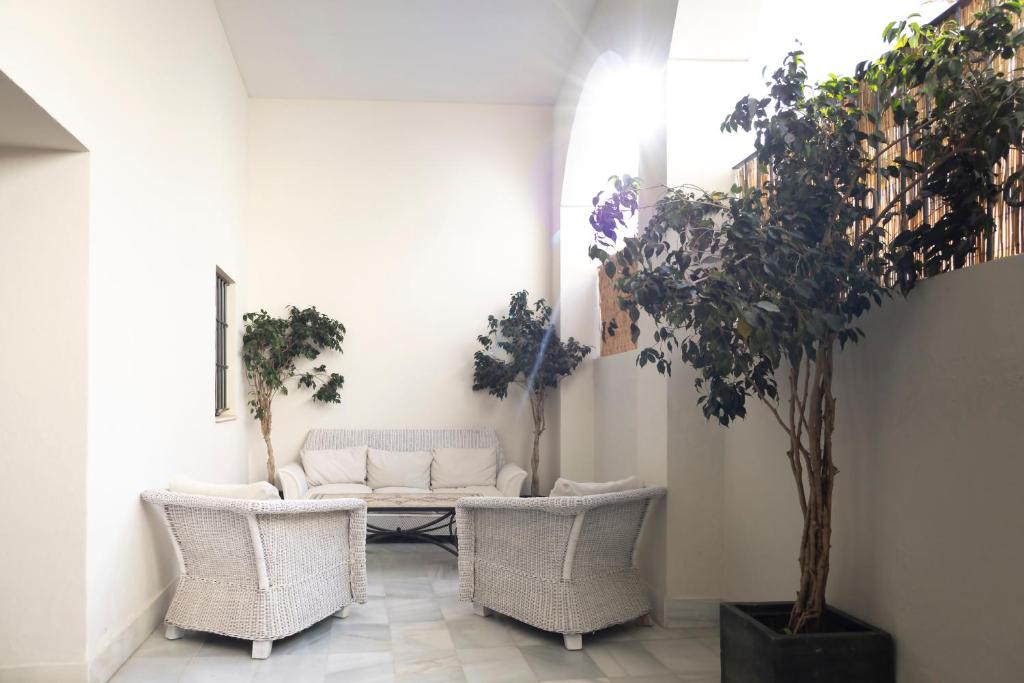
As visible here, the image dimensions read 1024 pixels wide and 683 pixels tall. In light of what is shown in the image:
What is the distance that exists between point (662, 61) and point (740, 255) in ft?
7.30

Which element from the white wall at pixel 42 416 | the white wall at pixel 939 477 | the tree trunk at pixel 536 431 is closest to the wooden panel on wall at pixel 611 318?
the tree trunk at pixel 536 431

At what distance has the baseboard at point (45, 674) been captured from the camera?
134 inches

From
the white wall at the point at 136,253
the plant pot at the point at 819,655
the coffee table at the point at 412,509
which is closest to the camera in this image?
the plant pot at the point at 819,655

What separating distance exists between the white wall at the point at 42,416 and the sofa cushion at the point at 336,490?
328 centimetres

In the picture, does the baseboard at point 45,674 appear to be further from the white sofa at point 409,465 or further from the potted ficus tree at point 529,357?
the potted ficus tree at point 529,357

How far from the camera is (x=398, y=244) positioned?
8156 mm

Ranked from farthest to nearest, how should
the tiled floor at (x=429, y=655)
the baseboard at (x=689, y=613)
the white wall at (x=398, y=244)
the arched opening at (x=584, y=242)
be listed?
the white wall at (x=398, y=244) < the arched opening at (x=584, y=242) < the baseboard at (x=689, y=613) < the tiled floor at (x=429, y=655)

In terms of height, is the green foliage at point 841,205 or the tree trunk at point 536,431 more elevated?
the green foliage at point 841,205

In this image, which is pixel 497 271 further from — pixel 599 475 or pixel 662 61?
pixel 662 61

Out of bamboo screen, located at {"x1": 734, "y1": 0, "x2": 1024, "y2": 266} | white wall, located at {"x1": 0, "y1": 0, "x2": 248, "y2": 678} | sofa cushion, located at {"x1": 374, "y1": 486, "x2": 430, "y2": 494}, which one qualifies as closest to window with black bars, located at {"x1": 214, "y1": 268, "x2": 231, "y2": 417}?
white wall, located at {"x1": 0, "y1": 0, "x2": 248, "y2": 678}

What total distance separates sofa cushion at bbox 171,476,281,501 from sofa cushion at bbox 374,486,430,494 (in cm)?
269

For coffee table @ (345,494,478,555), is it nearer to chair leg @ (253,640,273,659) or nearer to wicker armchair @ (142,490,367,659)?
wicker armchair @ (142,490,367,659)

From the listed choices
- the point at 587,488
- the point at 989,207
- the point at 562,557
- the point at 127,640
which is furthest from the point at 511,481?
the point at 989,207

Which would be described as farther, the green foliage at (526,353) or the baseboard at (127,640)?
the green foliage at (526,353)
